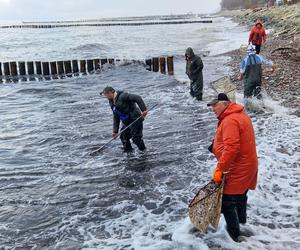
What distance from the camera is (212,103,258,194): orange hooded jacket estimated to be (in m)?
5.23

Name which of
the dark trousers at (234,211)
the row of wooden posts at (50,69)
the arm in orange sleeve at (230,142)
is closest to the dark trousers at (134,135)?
the dark trousers at (234,211)

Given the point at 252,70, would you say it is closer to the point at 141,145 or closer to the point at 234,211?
the point at 141,145

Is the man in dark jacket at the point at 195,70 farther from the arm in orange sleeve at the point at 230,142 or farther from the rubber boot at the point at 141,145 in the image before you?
the arm in orange sleeve at the point at 230,142

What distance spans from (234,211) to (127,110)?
174 inches

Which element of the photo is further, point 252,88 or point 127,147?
point 252,88

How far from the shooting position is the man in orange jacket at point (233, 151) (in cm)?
524

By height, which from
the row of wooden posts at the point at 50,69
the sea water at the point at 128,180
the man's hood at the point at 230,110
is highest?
the man's hood at the point at 230,110

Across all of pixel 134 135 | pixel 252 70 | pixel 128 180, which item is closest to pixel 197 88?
pixel 252 70

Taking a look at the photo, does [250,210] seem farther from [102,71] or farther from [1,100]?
[102,71]

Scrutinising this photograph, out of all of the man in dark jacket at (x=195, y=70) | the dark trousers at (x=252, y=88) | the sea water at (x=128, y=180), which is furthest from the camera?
the man in dark jacket at (x=195, y=70)

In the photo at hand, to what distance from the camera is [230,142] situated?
5219 millimetres

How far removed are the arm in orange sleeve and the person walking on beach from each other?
24.0 ft

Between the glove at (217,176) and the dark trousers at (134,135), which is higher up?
the glove at (217,176)

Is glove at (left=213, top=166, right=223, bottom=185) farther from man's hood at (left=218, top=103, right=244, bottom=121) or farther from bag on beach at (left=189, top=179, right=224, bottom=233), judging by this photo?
man's hood at (left=218, top=103, right=244, bottom=121)
